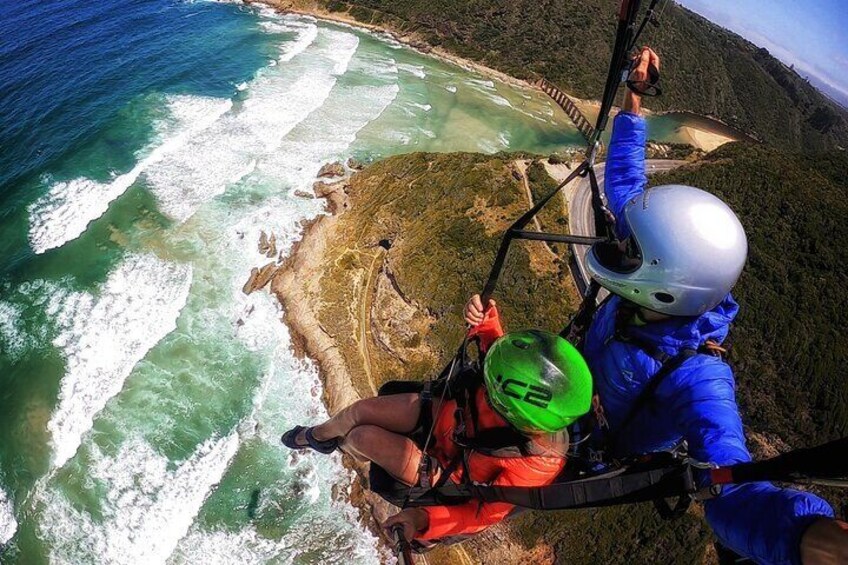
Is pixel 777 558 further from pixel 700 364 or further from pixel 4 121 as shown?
pixel 4 121

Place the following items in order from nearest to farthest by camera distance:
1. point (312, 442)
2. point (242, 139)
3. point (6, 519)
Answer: point (312, 442)
point (6, 519)
point (242, 139)

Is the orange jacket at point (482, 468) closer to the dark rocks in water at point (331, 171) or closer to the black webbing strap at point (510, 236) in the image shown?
the black webbing strap at point (510, 236)

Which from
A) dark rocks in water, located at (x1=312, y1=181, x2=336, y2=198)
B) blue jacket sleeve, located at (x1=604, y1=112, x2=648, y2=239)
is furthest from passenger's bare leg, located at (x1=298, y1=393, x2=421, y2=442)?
dark rocks in water, located at (x1=312, y1=181, x2=336, y2=198)

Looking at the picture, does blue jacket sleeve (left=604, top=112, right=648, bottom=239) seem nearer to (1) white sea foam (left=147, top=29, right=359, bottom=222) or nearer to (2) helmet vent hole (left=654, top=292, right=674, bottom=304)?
(2) helmet vent hole (left=654, top=292, right=674, bottom=304)

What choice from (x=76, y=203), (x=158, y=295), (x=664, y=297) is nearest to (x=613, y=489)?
(x=664, y=297)

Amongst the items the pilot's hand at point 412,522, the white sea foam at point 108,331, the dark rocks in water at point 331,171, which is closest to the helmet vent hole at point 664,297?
the pilot's hand at point 412,522

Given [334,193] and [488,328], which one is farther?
[334,193]

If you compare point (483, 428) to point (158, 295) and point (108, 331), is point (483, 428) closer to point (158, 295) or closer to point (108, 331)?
point (108, 331)

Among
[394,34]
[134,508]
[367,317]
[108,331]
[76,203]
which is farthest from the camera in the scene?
[394,34]
